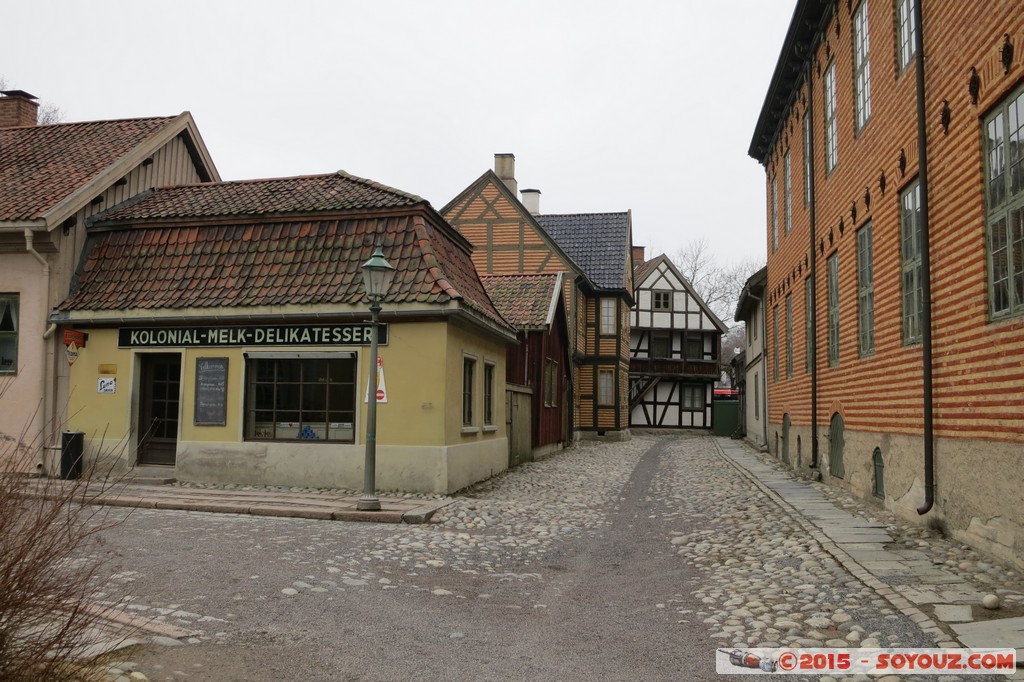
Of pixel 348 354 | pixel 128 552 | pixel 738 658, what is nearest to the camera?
pixel 738 658

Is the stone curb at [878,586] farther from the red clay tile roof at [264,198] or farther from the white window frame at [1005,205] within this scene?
the red clay tile roof at [264,198]

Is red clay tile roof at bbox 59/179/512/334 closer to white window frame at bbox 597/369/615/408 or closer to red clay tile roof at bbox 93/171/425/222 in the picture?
red clay tile roof at bbox 93/171/425/222

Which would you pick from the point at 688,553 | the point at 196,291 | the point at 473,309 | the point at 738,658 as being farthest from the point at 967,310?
the point at 196,291

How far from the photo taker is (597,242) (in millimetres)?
35906

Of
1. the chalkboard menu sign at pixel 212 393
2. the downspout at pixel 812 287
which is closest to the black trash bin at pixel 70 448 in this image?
the chalkboard menu sign at pixel 212 393

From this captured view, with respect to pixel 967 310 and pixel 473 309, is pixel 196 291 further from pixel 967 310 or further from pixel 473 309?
pixel 967 310

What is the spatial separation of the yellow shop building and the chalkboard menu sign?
26 millimetres

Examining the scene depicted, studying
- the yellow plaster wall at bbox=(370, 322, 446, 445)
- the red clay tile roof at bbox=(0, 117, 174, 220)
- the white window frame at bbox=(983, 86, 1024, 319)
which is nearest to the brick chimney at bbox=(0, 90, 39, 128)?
the red clay tile roof at bbox=(0, 117, 174, 220)

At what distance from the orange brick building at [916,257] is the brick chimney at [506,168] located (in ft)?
61.8

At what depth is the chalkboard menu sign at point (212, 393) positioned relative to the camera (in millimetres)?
13250

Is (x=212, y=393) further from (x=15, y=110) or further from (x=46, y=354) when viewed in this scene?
(x=15, y=110)

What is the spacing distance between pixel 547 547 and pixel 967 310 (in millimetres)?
4797

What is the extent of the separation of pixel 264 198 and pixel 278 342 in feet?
10.7

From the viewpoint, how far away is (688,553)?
28.2ft
